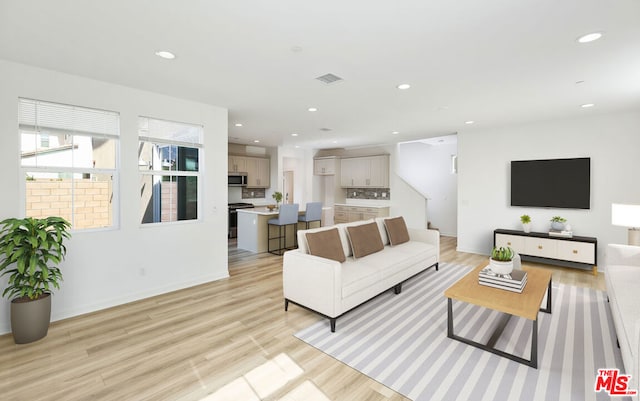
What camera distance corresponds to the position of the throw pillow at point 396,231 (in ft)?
15.1

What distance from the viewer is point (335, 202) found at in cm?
912

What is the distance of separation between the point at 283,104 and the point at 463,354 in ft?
12.0

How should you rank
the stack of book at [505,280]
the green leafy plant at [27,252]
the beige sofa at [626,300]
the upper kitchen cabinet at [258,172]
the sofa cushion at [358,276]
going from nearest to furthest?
1. the beige sofa at [626,300]
2. the green leafy plant at [27,252]
3. the stack of book at [505,280]
4. the sofa cushion at [358,276]
5. the upper kitchen cabinet at [258,172]

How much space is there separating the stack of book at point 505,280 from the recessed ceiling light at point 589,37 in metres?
2.09

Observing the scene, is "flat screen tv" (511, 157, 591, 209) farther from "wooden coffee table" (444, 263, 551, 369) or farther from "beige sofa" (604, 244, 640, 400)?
"wooden coffee table" (444, 263, 551, 369)

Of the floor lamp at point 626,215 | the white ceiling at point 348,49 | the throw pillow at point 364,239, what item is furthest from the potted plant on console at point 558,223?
the throw pillow at point 364,239

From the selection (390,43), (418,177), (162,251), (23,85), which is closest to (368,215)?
(418,177)

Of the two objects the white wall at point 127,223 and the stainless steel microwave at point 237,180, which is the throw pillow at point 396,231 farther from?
the stainless steel microwave at point 237,180

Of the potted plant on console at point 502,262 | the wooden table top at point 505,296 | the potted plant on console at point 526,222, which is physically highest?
the potted plant on console at point 526,222

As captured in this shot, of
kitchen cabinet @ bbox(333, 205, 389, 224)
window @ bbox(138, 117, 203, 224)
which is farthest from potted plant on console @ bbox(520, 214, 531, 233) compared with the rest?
window @ bbox(138, 117, 203, 224)

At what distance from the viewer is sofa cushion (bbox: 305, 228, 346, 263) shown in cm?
329

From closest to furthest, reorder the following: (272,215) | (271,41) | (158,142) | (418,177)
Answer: (271,41) → (158,142) → (272,215) → (418,177)

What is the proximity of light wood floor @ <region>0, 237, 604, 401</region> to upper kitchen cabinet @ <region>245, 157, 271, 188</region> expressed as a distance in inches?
211

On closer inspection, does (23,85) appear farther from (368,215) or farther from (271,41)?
(368,215)
